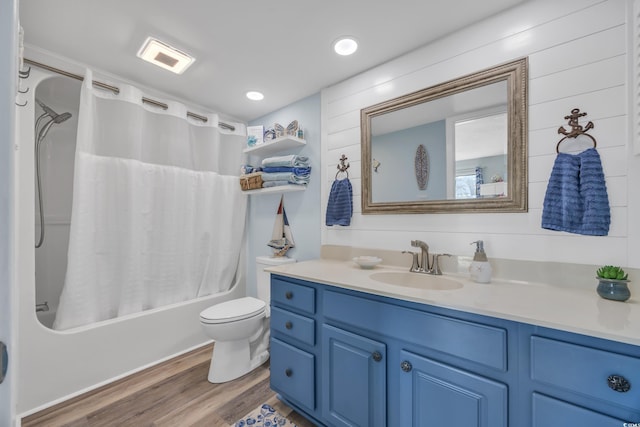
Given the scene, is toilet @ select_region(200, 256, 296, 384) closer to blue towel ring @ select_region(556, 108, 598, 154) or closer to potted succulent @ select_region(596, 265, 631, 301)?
potted succulent @ select_region(596, 265, 631, 301)

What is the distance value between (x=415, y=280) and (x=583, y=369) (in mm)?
758

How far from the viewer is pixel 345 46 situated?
5.23 ft

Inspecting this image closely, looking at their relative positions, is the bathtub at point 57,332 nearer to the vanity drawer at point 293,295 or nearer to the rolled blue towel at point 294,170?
the vanity drawer at point 293,295

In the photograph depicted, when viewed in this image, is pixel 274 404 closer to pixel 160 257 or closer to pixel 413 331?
pixel 413 331

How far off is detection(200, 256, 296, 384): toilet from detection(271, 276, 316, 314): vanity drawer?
39 cm

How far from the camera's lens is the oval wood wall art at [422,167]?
1575 mm

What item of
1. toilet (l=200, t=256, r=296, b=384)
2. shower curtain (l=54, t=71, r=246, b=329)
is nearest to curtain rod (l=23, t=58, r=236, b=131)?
shower curtain (l=54, t=71, r=246, b=329)

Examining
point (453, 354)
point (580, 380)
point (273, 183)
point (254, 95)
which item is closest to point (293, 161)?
point (273, 183)

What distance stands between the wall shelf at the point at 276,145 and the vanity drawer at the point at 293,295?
3.63ft

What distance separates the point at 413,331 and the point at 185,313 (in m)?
1.93

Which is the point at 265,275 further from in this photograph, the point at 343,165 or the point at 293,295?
the point at 343,165

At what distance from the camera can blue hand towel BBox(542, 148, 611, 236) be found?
107 centimetres

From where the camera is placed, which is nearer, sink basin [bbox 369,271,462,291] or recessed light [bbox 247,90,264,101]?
sink basin [bbox 369,271,462,291]

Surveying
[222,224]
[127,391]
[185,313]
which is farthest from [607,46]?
[127,391]
